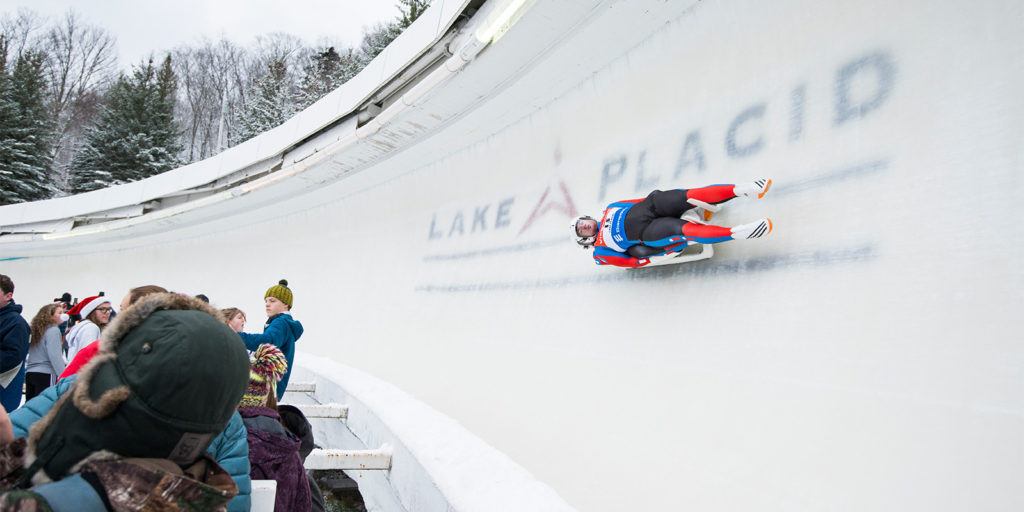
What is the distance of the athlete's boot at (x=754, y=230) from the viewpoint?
7.03 feet

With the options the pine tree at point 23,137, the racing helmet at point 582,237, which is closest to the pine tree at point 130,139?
the pine tree at point 23,137

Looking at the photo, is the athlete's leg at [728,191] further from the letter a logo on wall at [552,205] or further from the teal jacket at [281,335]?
the teal jacket at [281,335]

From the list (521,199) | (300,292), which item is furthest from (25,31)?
(521,199)

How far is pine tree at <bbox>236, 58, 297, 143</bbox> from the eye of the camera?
18.5 m

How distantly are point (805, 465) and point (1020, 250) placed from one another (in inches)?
34.0

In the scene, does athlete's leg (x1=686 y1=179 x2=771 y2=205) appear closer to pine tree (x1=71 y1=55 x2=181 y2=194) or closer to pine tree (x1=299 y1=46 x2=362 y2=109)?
pine tree (x1=299 y1=46 x2=362 y2=109)

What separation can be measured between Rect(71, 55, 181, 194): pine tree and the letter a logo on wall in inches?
786

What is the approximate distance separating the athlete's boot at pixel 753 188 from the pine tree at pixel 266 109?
18156 millimetres

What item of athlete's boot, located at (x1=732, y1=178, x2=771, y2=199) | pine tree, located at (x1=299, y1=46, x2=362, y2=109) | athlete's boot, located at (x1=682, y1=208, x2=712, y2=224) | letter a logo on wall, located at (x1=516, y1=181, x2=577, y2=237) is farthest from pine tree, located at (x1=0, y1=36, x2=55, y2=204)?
athlete's boot, located at (x1=732, y1=178, x2=771, y2=199)

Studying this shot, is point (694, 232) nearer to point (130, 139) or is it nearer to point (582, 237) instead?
point (582, 237)

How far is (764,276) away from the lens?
2.22 m

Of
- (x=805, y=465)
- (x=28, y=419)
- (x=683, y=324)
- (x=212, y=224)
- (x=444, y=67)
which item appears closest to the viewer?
(x=28, y=419)

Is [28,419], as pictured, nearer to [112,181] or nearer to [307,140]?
[307,140]

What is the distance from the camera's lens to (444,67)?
3799mm
